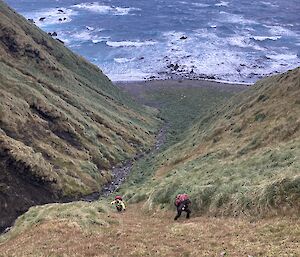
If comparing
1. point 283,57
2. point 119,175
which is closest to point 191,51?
point 283,57

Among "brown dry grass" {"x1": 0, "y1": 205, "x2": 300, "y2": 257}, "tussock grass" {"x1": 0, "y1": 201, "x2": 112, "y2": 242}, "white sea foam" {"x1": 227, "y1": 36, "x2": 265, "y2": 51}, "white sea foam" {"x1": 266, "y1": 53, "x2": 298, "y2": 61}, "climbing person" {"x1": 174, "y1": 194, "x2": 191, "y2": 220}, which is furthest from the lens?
"white sea foam" {"x1": 227, "y1": 36, "x2": 265, "y2": 51}

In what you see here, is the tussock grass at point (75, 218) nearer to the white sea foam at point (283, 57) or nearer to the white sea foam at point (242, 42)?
the white sea foam at point (283, 57)

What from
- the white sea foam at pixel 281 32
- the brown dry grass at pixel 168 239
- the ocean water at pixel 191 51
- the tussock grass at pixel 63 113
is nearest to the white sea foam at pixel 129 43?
the ocean water at pixel 191 51

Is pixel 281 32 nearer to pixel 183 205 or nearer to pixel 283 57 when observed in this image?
pixel 283 57

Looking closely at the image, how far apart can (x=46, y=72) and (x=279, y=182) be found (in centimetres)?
7897

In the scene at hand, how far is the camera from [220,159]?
50125mm

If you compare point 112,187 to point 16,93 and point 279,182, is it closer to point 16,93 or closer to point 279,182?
point 16,93

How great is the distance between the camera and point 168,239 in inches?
1039

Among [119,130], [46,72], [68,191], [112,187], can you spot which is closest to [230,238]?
[68,191]

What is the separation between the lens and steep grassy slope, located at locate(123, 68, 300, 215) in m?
28.6

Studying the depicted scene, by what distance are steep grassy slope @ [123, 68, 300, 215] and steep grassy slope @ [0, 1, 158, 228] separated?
9248 mm

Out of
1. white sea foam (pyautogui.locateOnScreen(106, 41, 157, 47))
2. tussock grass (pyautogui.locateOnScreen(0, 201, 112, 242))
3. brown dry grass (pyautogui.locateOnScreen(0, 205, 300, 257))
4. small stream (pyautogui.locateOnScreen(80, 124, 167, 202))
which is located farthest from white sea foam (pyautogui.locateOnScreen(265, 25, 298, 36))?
brown dry grass (pyautogui.locateOnScreen(0, 205, 300, 257))

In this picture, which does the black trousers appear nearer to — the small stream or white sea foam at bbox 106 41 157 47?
the small stream

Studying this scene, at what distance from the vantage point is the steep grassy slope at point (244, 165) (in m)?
28.6
